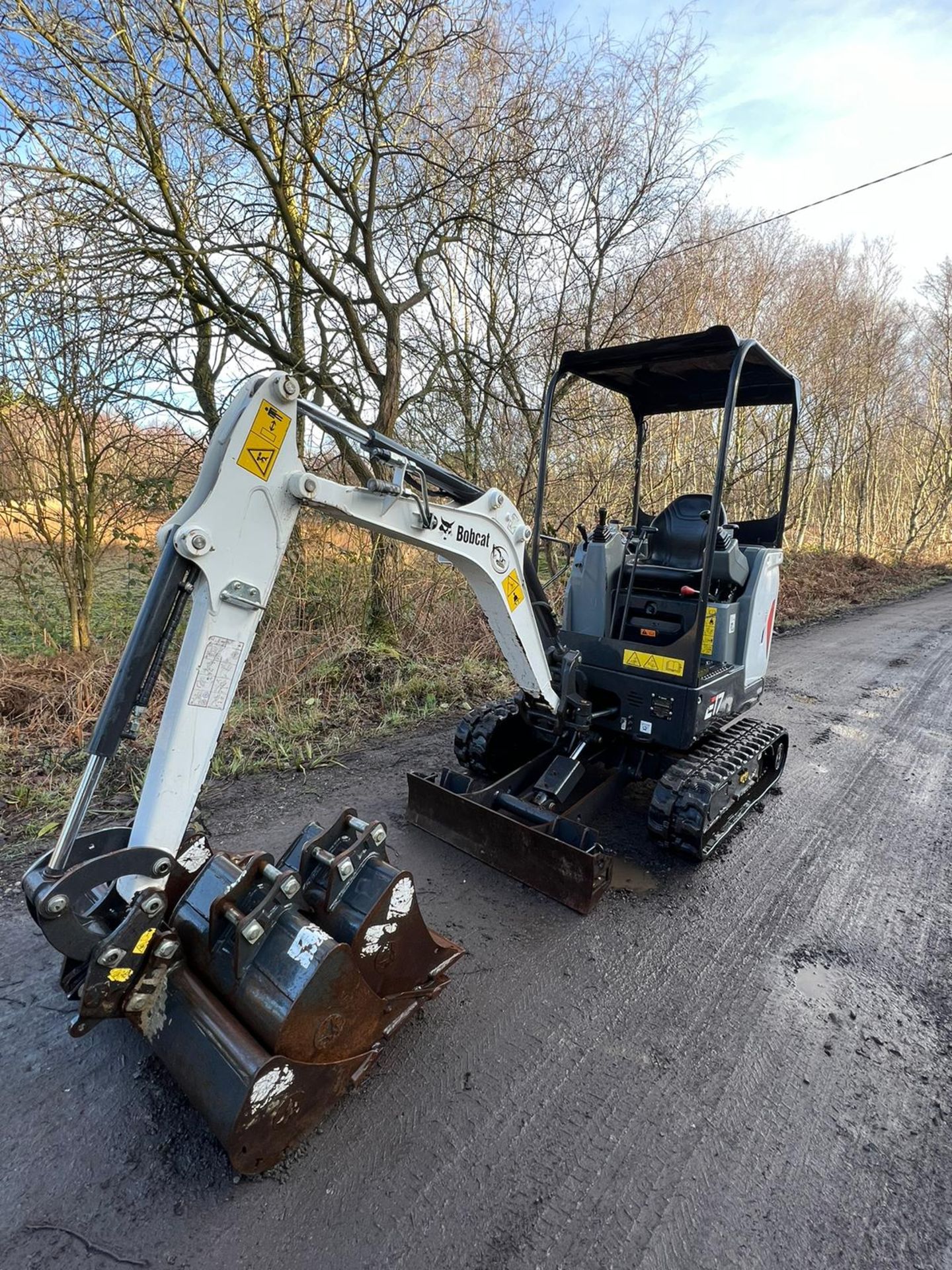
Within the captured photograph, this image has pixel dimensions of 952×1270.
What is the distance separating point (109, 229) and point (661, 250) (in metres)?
6.80

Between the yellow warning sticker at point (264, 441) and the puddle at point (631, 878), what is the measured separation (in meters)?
2.48

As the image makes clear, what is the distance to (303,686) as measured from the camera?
5918 millimetres

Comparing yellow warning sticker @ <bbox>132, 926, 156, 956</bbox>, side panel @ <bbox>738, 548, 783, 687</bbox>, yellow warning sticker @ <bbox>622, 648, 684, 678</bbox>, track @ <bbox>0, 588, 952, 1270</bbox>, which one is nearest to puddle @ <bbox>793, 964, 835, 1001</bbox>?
track @ <bbox>0, 588, 952, 1270</bbox>

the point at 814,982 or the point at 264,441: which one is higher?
the point at 264,441

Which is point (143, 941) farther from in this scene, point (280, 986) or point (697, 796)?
point (697, 796)

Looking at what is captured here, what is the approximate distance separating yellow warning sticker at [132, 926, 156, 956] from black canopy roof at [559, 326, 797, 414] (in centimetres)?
337

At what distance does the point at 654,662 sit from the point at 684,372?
1.94 metres

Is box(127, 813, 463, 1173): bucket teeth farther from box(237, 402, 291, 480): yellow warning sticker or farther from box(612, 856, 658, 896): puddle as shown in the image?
box(612, 856, 658, 896): puddle

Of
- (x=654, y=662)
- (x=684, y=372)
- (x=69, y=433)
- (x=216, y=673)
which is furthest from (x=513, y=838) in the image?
(x=69, y=433)

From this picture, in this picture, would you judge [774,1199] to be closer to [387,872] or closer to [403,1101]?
[403,1101]

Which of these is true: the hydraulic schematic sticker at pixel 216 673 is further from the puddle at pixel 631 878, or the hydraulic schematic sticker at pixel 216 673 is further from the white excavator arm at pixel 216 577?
Result: the puddle at pixel 631 878

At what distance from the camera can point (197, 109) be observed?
5363mm

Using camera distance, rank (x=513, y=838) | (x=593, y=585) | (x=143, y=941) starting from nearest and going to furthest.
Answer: (x=143, y=941), (x=513, y=838), (x=593, y=585)

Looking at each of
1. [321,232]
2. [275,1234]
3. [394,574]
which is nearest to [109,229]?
[321,232]
